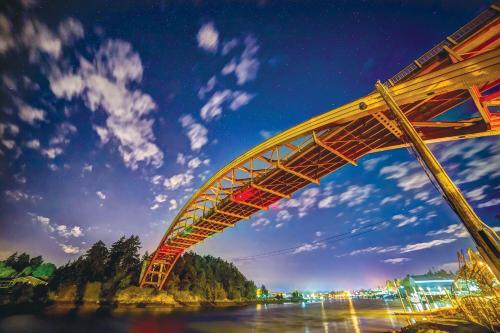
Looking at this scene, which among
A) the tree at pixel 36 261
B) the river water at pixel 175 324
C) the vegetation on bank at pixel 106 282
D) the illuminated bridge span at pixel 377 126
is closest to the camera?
the illuminated bridge span at pixel 377 126

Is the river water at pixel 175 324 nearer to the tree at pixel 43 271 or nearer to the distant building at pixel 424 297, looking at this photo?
the distant building at pixel 424 297

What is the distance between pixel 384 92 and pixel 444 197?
3.85 meters

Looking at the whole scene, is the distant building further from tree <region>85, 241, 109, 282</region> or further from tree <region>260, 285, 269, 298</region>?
tree <region>260, 285, 269, 298</region>

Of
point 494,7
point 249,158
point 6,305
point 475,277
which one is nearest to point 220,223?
point 249,158

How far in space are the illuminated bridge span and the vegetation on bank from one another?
100 ft

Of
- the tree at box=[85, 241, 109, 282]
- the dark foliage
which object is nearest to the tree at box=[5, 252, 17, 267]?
the tree at box=[85, 241, 109, 282]

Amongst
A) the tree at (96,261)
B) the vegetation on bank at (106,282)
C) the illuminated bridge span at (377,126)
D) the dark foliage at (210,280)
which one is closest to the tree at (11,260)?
the vegetation on bank at (106,282)

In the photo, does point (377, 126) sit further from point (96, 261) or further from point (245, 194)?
point (96, 261)

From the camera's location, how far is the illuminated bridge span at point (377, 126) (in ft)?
22.4

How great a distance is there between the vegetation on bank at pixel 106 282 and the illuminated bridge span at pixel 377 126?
30563 millimetres

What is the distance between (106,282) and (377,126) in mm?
59458

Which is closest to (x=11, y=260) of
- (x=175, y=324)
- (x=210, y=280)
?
(x=210, y=280)

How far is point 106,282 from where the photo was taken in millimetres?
45969

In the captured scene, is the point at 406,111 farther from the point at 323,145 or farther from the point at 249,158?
the point at 249,158
